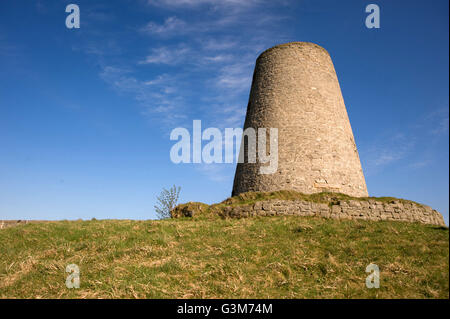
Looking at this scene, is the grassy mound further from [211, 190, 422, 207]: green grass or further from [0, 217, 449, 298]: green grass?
[0, 217, 449, 298]: green grass

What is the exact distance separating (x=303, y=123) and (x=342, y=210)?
5636 millimetres

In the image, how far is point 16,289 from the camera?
802 cm

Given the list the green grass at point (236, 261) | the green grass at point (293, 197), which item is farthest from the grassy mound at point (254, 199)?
the green grass at point (236, 261)

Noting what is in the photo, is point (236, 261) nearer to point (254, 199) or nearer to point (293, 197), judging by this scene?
point (293, 197)

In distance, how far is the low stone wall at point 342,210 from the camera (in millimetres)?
13711

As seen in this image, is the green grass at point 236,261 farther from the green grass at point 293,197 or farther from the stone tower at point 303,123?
the stone tower at point 303,123

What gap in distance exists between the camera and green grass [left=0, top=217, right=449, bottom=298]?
6.78 meters

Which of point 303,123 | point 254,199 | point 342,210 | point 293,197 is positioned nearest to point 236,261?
point 293,197

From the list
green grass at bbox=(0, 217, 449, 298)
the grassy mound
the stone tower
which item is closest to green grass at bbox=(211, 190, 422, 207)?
the grassy mound
